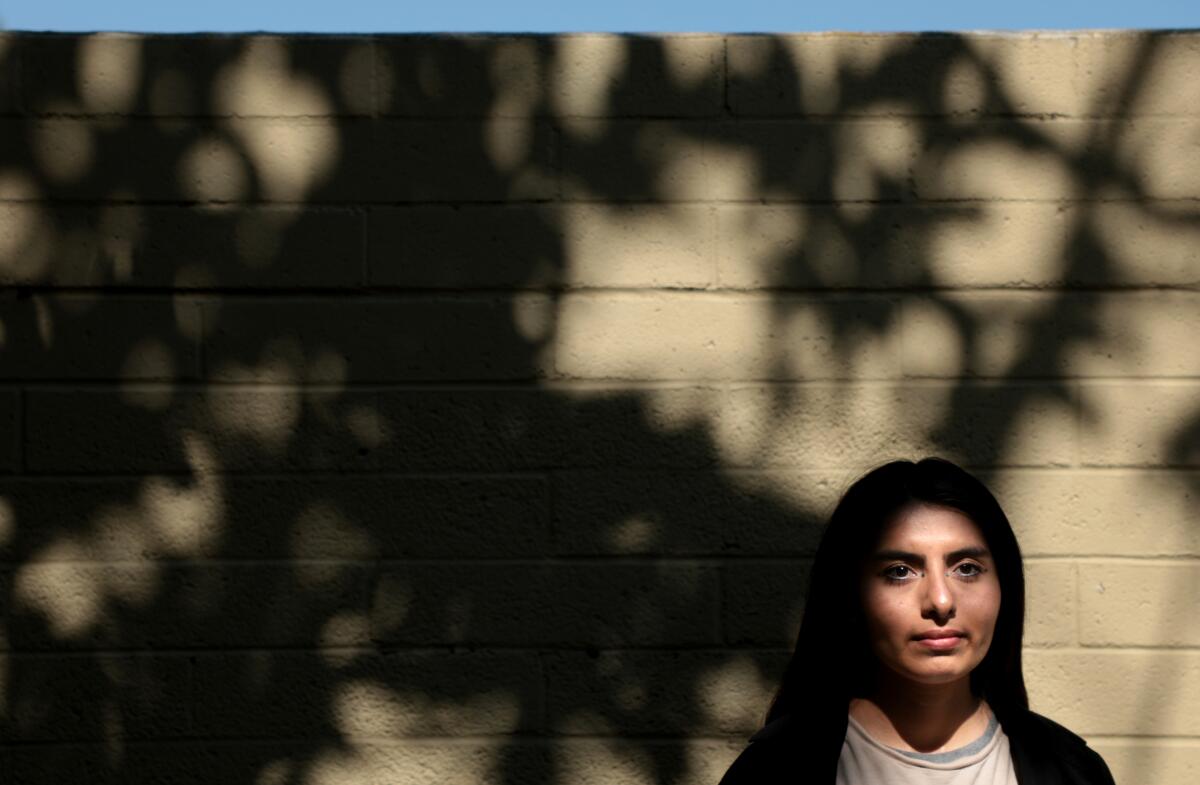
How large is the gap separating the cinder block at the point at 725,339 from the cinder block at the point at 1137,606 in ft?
2.33

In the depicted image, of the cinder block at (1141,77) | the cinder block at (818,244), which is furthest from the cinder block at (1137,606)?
the cinder block at (1141,77)

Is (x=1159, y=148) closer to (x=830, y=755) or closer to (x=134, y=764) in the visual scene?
(x=830, y=755)

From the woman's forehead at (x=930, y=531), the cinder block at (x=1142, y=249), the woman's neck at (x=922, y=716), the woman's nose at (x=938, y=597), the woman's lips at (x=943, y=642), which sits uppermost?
the cinder block at (x=1142, y=249)

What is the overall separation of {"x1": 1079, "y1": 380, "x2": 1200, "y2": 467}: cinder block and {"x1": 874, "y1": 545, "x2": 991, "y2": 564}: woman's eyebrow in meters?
1.27

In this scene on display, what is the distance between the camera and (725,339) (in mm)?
4094

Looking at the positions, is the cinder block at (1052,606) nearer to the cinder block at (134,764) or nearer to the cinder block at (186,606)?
the cinder block at (186,606)

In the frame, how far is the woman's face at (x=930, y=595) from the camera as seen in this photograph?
2.85 metres

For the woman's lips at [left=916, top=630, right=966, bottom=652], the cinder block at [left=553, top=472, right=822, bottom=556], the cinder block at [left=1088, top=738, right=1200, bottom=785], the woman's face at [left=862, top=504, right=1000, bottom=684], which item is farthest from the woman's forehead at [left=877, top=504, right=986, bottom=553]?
the cinder block at [left=1088, top=738, right=1200, bottom=785]

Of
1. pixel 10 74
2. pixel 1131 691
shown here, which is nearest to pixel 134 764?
pixel 10 74

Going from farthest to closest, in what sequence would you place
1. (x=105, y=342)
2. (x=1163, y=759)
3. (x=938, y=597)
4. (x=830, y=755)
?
(x=105, y=342)
(x=1163, y=759)
(x=830, y=755)
(x=938, y=597)

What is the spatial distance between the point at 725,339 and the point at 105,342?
151 centimetres

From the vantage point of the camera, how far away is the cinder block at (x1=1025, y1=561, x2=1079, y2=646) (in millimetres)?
4035

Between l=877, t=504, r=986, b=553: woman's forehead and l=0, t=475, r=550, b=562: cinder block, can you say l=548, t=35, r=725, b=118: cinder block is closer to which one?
l=0, t=475, r=550, b=562: cinder block

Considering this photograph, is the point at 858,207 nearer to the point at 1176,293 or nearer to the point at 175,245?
the point at 1176,293
